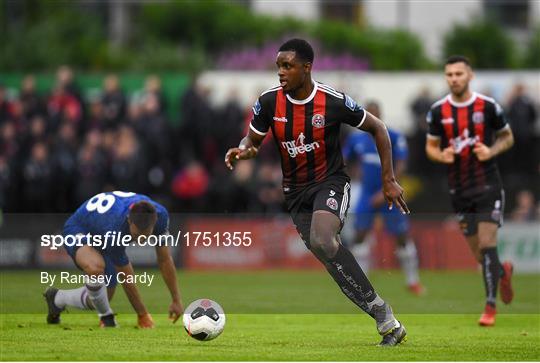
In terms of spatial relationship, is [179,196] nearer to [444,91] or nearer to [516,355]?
[444,91]

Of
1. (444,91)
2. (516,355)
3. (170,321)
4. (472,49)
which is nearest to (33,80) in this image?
(444,91)

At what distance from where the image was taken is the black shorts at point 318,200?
452 inches

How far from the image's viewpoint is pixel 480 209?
1466 cm

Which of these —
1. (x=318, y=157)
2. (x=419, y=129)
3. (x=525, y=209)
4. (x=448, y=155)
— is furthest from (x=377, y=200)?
(x=318, y=157)

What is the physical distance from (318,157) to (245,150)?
68 cm

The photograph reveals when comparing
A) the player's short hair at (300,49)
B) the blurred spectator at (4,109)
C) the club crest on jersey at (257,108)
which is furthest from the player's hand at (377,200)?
the blurred spectator at (4,109)

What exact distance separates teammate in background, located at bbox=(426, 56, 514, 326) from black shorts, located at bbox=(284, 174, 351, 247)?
3229 millimetres

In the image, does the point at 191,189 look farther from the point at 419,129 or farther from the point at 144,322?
the point at 144,322

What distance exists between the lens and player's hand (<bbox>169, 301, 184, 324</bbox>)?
1271 centimetres

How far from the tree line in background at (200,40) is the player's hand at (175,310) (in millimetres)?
29501

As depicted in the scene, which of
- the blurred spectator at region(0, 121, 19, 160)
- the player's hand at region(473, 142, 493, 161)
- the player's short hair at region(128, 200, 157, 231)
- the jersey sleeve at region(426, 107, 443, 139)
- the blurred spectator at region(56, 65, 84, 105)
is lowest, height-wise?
the blurred spectator at region(0, 121, 19, 160)

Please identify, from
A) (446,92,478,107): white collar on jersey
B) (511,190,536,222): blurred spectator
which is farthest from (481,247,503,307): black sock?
(511,190,536,222): blurred spectator

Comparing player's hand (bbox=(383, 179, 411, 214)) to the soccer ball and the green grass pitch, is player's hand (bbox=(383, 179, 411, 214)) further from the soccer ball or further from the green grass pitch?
the soccer ball

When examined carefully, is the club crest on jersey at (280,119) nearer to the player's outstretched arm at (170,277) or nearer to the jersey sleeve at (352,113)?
the jersey sleeve at (352,113)
